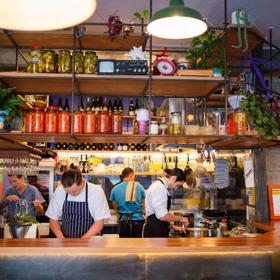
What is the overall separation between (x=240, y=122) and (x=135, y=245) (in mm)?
1830

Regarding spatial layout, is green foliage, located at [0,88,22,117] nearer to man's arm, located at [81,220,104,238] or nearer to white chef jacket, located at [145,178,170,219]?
man's arm, located at [81,220,104,238]

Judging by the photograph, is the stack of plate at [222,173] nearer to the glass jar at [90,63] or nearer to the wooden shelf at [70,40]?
the wooden shelf at [70,40]

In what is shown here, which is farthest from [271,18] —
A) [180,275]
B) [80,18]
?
[80,18]

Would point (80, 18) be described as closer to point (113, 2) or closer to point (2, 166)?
point (113, 2)

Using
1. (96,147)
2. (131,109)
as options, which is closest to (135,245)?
(96,147)

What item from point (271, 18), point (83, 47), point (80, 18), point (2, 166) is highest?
point (271, 18)

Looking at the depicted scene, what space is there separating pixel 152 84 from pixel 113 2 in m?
1.26

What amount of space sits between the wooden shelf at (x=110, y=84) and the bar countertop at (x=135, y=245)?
167cm

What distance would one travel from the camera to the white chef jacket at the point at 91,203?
14.1 ft

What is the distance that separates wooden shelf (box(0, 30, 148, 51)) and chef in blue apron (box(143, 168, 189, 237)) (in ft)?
5.83

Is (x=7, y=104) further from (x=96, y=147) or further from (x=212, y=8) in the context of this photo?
(x=96, y=147)

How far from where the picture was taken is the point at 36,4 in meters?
1.87

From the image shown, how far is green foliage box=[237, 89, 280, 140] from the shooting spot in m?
4.21

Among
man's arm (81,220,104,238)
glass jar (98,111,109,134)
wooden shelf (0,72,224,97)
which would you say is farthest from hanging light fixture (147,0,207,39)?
man's arm (81,220,104,238)
